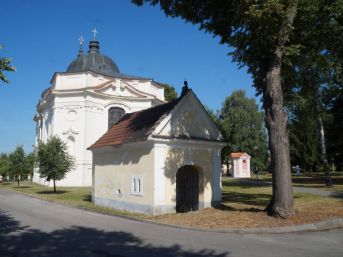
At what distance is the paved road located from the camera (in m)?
9.23

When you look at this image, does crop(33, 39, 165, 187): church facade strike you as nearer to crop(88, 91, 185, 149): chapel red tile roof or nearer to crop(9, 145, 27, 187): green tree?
crop(9, 145, 27, 187): green tree

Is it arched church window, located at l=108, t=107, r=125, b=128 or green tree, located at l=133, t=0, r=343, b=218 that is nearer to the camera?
green tree, located at l=133, t=0, r=343, b=218

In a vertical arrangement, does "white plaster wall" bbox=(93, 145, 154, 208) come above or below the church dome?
below

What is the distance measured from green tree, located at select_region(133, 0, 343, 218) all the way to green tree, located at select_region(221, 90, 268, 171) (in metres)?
41.2

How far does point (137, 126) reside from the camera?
19.6 m

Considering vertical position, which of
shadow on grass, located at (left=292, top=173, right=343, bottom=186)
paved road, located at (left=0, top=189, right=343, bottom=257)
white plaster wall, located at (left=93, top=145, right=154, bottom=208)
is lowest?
paved road, located at (left=0, top=189, right=343, bottom=257)

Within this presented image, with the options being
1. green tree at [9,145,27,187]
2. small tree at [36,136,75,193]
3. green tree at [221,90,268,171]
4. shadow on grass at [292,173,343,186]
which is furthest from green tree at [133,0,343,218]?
green tree at [221,90,268,171]

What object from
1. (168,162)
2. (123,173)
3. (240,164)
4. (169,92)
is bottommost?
(123,173)

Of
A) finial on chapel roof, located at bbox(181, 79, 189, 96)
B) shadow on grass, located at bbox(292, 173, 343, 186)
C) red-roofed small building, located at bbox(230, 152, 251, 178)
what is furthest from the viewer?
red-roofed small building, located at bbox(230, 152, 251, 178)

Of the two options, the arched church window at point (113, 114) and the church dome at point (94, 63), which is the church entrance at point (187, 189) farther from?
the church dome at point (94, 63)

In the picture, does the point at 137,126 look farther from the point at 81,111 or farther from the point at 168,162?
the point at 81,111

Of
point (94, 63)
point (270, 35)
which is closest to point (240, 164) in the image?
point (94, 63)

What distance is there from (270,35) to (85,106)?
30.9m

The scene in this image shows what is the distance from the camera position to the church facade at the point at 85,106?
4148 cm
